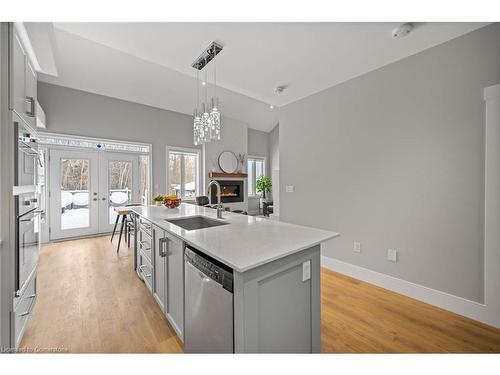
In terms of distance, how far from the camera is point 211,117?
2006 mm

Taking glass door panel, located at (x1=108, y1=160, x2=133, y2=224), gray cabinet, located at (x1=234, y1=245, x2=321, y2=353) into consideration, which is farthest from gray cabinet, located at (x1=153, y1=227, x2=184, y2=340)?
glass door panel, located at (x1=108, y1=160, x2=133, y2=224)

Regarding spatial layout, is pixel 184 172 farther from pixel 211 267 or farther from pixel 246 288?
pixel 246 288

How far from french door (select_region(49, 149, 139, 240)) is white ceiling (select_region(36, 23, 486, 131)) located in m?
1.78

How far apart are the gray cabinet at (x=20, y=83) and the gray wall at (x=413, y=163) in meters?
3.01

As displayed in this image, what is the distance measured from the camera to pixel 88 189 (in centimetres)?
440

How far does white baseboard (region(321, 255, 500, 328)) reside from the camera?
1746 millimetres

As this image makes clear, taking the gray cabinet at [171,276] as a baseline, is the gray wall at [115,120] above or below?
above

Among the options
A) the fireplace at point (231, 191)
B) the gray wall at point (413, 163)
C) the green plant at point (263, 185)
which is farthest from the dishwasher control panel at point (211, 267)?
the green plant at point (263, 185)

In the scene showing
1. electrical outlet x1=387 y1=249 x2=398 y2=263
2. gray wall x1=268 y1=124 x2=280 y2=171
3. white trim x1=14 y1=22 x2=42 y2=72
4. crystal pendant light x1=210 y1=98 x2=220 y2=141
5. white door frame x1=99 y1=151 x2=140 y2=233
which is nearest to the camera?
white trim x1=14 y1=22 x2=42 y2=72

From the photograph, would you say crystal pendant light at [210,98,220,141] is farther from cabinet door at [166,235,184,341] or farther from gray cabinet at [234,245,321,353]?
gray cabinet at [234,245,321,353]

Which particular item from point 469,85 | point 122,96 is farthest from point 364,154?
point 122,96

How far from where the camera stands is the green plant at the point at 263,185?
A: 731cm

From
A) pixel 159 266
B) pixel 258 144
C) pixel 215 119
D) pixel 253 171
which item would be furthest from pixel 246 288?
pixel 258 144

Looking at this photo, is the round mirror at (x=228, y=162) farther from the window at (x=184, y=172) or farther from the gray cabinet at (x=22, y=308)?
the gray cabinet at (x=22, y=308)
